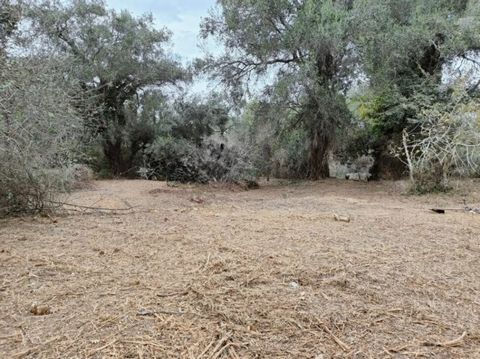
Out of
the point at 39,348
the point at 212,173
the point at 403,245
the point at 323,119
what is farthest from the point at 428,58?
the point at 39,348

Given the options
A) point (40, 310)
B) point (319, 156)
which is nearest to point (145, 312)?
point (40, 310)

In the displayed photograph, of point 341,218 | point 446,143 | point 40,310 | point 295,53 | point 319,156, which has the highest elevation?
point 295,53

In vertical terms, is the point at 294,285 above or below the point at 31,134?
below

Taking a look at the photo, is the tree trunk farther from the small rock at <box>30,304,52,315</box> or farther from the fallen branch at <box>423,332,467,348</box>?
the small rock at <box>30,304,52,315</box>

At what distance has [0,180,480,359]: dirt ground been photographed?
1462mm

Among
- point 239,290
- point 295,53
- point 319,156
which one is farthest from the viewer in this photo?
point 319,156

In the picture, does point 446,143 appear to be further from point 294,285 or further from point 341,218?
point 294,285

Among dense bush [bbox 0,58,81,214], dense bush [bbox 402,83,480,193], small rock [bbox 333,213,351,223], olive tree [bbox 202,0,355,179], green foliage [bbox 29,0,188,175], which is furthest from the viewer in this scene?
green foliage [bbox 29,0,188,175]

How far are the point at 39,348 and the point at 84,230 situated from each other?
86.1 inches

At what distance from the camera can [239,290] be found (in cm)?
194

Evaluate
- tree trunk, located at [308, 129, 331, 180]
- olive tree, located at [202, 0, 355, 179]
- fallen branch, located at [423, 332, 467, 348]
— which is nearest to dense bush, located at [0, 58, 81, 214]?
fallen branch, located at [423, 332, 467, 348]

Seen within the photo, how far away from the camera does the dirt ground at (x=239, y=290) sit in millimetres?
1462

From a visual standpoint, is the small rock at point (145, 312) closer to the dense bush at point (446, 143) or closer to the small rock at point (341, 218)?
the small rock at point (341, 218)

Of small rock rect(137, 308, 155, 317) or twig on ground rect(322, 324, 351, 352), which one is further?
small rock rect(137, 308, 155, 317)
